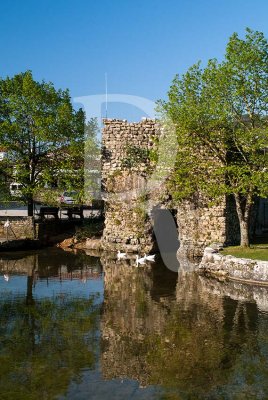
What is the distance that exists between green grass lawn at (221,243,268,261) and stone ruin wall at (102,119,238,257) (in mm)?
4416

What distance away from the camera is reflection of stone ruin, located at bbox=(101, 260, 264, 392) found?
1102 cm

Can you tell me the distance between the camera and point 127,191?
29.8 m

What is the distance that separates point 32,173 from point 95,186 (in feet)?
14.0

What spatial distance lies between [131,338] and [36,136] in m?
20.9

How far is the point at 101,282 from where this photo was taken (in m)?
21.0

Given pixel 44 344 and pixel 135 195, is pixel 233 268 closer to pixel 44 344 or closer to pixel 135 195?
pixel 135 195

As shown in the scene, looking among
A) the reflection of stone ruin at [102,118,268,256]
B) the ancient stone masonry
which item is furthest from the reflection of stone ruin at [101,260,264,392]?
the ancient stone masonry

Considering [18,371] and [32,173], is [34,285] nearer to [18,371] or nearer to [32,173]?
[18,371]

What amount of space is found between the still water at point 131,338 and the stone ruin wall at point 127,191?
23.1ft

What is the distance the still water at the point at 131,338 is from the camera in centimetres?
1028

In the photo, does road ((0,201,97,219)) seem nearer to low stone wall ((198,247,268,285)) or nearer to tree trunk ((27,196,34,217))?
tree trunk ((27,196,34,217))

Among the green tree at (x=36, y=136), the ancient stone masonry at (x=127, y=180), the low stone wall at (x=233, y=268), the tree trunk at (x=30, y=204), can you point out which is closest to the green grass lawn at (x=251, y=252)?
the low stone wall at (x=233, y=268)

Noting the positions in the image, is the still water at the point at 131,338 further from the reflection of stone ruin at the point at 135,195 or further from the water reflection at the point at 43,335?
the reflection of stone ruin at the point at 135,195

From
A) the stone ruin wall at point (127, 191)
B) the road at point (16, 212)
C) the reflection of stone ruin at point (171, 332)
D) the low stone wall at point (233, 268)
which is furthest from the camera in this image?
the road at point (16, 212)
